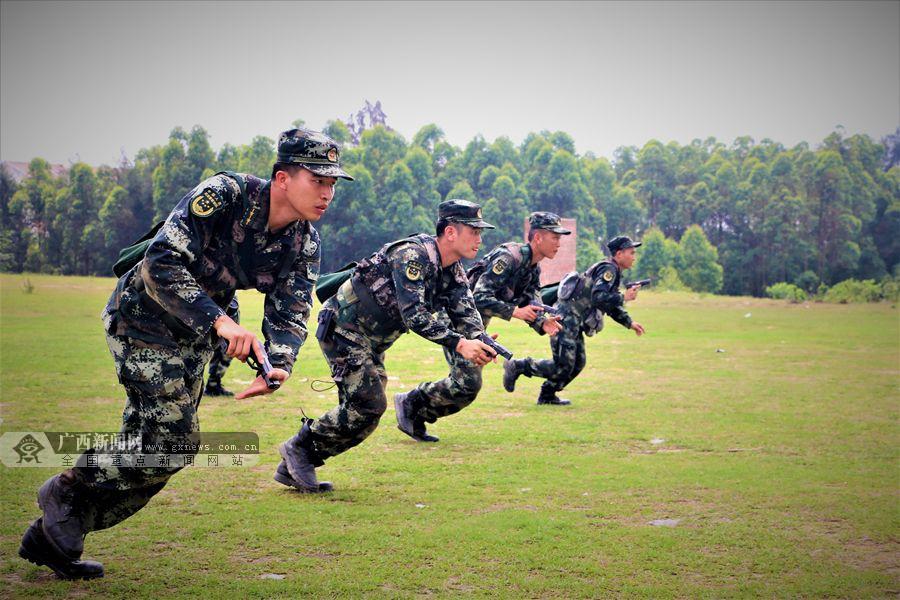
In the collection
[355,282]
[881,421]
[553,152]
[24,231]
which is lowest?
[881,421]

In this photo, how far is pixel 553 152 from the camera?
71.8 m

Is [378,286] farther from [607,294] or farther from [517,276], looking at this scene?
[607,294]

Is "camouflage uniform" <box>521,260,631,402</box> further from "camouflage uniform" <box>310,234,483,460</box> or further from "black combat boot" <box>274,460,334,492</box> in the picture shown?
"black combat boot" <box>274,460,334,492</box>

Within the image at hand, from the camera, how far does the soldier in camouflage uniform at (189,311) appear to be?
15.4ft

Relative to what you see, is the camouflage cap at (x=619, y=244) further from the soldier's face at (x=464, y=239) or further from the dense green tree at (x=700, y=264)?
the dense green tree at (x=700, y=264)

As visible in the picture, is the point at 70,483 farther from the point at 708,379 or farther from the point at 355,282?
the point at 708,379

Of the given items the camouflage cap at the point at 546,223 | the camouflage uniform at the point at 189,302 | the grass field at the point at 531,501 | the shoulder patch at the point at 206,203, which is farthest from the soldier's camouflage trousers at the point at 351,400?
the camouflage cap at the point at 546,223

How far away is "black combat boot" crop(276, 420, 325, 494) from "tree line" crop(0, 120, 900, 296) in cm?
4722

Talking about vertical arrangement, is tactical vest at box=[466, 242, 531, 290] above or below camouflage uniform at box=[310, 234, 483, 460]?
above

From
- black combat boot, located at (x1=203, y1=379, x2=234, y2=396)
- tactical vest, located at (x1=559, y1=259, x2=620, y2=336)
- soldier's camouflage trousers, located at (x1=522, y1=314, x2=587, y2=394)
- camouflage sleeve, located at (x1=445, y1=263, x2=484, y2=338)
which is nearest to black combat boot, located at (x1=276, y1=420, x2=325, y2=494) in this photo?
camouflage sleeve, located at (x1=445, y1=263, x2=484, y2=338)

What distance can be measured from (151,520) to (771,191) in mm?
69477

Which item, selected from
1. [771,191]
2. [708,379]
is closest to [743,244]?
[771,191]

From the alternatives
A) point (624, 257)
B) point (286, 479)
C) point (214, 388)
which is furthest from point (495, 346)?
point (624, 257)

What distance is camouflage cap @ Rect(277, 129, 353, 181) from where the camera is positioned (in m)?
5.17
